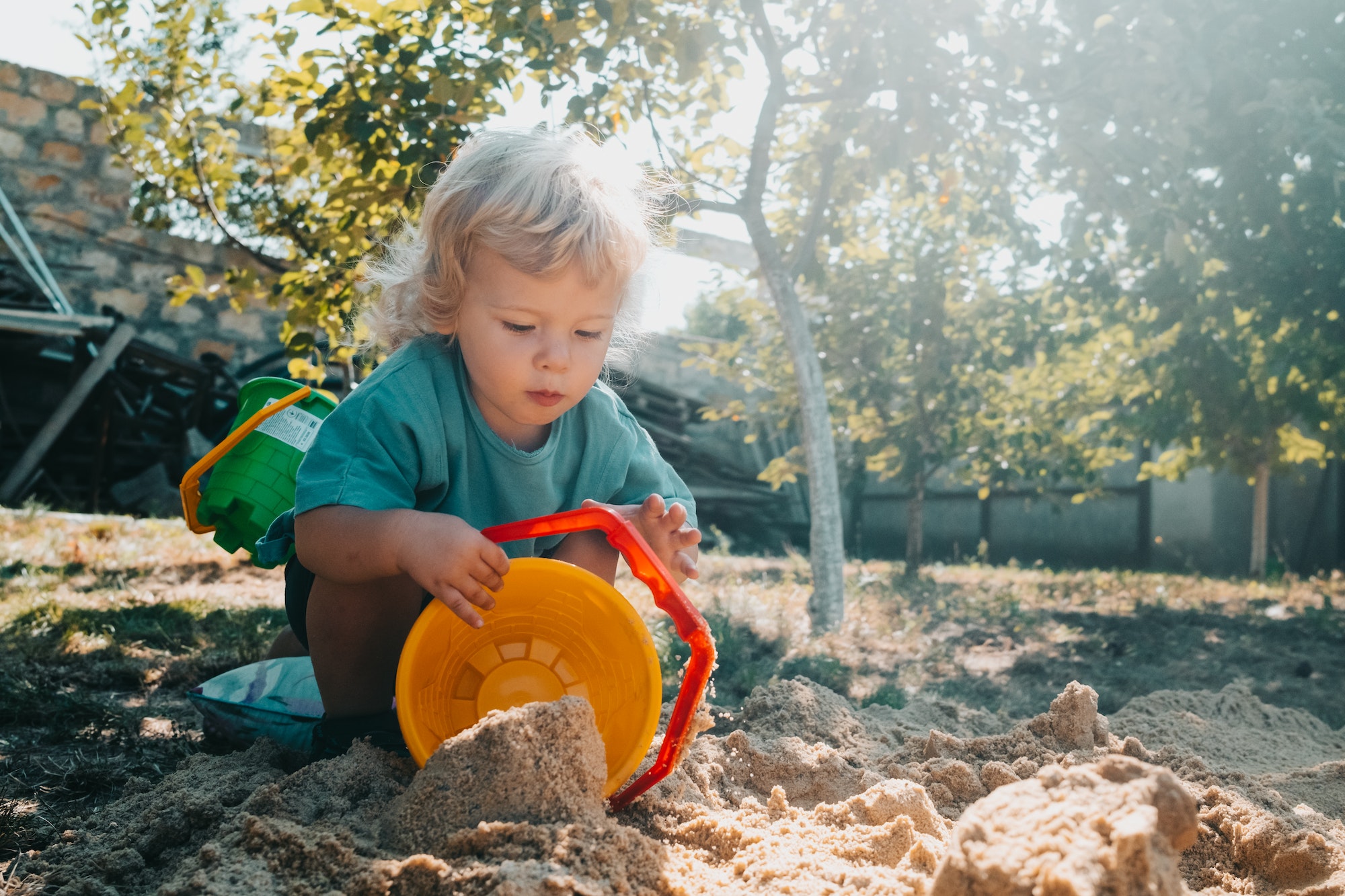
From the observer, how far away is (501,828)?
1.03 m

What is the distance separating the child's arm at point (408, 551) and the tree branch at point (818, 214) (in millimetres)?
2784

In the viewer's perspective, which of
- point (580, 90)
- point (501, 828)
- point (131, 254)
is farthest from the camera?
point (131, 254)

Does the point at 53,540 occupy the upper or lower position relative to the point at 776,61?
lower

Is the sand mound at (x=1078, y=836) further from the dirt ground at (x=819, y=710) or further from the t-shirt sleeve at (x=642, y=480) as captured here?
the t-shirt sleeve at (x=642, y=480)

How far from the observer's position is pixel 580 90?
292 centimetres

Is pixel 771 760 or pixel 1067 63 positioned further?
pixel 1067 63

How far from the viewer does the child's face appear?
1438mm

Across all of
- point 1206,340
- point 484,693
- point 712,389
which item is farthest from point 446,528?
point 712,389

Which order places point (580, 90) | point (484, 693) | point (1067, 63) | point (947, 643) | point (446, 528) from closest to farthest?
point (446, 528), point (484, 693), point (580, 90), point (1067, 63), point (947, 643)

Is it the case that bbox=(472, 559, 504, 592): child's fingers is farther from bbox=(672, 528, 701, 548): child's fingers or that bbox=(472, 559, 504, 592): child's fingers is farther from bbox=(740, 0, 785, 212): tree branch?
bbox=(740, 0, 785, 212): tree branch

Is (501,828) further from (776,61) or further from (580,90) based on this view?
(776,61)

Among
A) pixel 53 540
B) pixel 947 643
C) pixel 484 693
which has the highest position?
pixel 484 693

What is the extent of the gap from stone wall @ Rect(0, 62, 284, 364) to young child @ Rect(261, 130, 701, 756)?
527 cm

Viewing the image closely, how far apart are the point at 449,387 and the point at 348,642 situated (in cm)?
44
